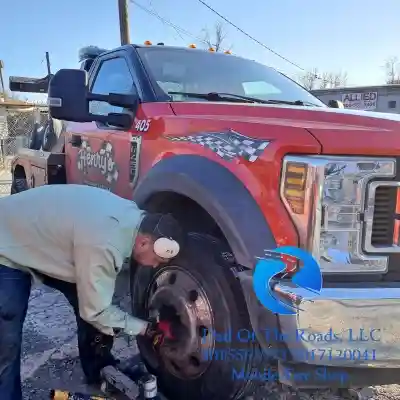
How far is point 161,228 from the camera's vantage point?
7.36ft

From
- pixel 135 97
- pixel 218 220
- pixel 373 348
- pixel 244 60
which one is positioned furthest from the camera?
pixel 244 60

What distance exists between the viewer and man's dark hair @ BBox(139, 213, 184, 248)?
2.23m

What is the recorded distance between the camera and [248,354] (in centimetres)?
216

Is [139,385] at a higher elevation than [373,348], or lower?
lower

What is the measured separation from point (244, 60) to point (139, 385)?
8.09 ft

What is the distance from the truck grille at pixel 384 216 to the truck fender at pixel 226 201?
0.42 meters

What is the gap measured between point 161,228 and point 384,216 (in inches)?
38.1

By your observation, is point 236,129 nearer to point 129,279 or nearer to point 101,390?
point 129,279

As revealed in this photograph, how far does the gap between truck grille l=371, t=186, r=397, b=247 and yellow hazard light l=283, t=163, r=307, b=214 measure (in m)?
0.30

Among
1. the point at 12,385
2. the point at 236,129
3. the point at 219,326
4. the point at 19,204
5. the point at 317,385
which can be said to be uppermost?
the point at 236,129

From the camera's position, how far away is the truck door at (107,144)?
9.76 feet

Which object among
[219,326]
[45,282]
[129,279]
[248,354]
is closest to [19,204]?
[45,282]

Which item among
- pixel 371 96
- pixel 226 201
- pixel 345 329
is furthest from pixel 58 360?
pixel 371 96

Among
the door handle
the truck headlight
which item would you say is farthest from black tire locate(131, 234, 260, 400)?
the door handle
